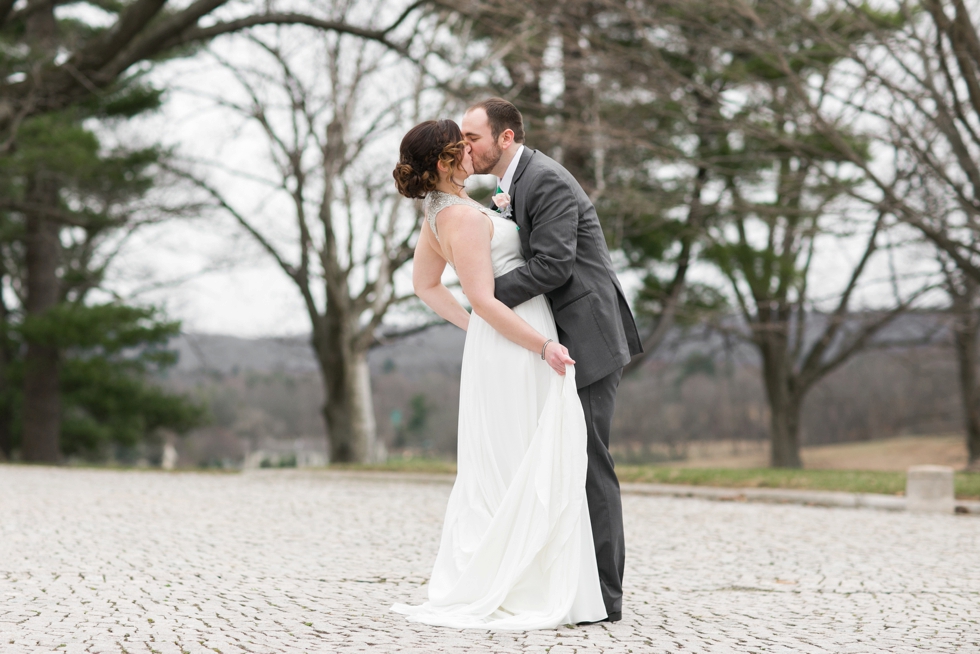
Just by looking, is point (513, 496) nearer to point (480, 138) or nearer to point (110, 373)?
point (480, 138)

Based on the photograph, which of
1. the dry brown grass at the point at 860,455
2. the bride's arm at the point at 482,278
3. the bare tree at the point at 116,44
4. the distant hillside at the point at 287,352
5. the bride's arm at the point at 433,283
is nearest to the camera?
the bride's arm at the point at 482,278

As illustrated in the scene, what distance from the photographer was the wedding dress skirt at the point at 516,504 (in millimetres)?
3236

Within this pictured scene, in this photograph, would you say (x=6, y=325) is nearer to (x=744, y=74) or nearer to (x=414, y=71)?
(x=414, y=71)

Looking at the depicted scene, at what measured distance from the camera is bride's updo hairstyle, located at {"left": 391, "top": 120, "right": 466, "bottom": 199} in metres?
3.32

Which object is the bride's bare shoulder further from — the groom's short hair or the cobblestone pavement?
the cobblestone pavement

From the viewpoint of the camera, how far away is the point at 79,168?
14641mm

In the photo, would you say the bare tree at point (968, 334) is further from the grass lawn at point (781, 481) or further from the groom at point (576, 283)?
the groom at point (576, 283)

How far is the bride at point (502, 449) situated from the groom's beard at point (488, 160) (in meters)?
0.05

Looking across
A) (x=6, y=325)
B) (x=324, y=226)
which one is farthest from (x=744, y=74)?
(x=6, y=325)

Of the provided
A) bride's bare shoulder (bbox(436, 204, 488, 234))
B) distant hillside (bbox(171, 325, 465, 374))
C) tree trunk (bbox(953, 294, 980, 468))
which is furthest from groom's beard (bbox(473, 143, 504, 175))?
tree trunk (bbox(953, 294, 980, 468))

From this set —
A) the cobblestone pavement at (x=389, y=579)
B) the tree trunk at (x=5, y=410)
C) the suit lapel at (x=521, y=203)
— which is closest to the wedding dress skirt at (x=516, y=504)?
the cobblestone pavement at (x=389, y=579)

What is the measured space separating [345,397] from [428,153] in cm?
1339

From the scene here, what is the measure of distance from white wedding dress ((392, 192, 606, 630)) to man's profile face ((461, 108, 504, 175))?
21 cm

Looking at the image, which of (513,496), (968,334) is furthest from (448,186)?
(968,334)
